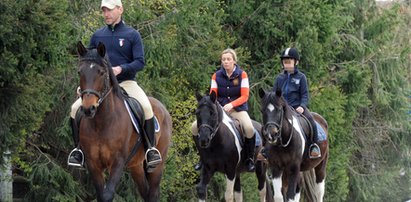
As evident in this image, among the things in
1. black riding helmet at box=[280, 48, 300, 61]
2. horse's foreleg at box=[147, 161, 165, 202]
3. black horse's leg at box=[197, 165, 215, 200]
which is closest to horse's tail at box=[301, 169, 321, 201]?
black riding helmet at box=[280, 48, 300, 61]

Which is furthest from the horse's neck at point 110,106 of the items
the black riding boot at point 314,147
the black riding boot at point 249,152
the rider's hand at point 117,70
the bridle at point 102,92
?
the black riding boot at point 314,147

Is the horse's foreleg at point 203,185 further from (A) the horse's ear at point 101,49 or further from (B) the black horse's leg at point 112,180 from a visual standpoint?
(A) the horse's ear at point 101,49

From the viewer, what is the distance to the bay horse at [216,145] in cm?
1393

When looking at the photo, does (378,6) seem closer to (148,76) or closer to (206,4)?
(206,4)

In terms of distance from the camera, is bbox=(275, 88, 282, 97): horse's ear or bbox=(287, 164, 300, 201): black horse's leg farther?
bbox=(287, 164, 300, 201): black horse's leg

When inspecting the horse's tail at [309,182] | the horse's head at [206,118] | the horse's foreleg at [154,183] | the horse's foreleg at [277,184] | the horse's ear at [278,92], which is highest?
the horse's ear at [278,92]

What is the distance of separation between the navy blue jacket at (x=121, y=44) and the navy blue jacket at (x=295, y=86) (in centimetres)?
419

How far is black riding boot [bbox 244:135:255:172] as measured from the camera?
1523cm

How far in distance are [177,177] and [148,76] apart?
3102 millimetres

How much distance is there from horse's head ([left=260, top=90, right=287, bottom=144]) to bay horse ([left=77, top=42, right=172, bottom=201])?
9.10 ft

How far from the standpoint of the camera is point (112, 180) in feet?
35.2

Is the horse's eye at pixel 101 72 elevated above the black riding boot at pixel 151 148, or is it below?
above

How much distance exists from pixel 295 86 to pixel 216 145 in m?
1.82

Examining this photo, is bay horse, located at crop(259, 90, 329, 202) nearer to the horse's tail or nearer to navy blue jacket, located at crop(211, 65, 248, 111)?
navy blue jacket, located at crop(211, 65, 248, 111)
